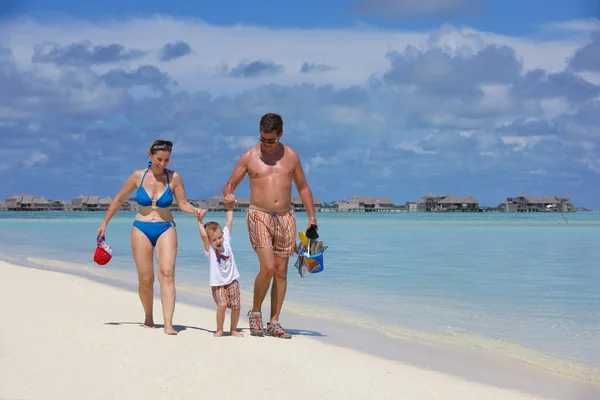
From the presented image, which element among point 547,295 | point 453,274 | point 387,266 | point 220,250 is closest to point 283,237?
point 220,250

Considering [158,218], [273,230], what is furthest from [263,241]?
[158,218]

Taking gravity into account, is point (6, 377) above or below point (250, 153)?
below

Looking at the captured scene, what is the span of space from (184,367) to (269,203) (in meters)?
1.65

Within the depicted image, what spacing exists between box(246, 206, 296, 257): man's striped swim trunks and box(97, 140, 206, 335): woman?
0.49 metres

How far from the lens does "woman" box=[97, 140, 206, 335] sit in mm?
6289

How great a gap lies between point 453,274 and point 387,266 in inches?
80.4

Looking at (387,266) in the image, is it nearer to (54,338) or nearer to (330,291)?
(330,291)

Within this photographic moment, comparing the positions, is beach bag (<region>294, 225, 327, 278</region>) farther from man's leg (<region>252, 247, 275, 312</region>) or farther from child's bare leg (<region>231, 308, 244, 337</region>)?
child's bare leg (<region>231, 308, 244, 337</region>)

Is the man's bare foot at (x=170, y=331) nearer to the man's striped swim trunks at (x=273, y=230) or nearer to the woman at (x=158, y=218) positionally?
the woman at (x=158, y=218)

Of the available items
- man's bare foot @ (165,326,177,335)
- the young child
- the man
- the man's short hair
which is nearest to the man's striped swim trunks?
the man

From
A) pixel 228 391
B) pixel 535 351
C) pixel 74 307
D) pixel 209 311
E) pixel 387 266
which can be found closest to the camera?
pixel 228 391

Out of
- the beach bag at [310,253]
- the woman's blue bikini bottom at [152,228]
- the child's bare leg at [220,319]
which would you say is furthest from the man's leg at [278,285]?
the woman's blue bikini bottom at [152,228]

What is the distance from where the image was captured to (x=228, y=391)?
4555mm

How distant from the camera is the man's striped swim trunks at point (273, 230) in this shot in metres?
6.26
